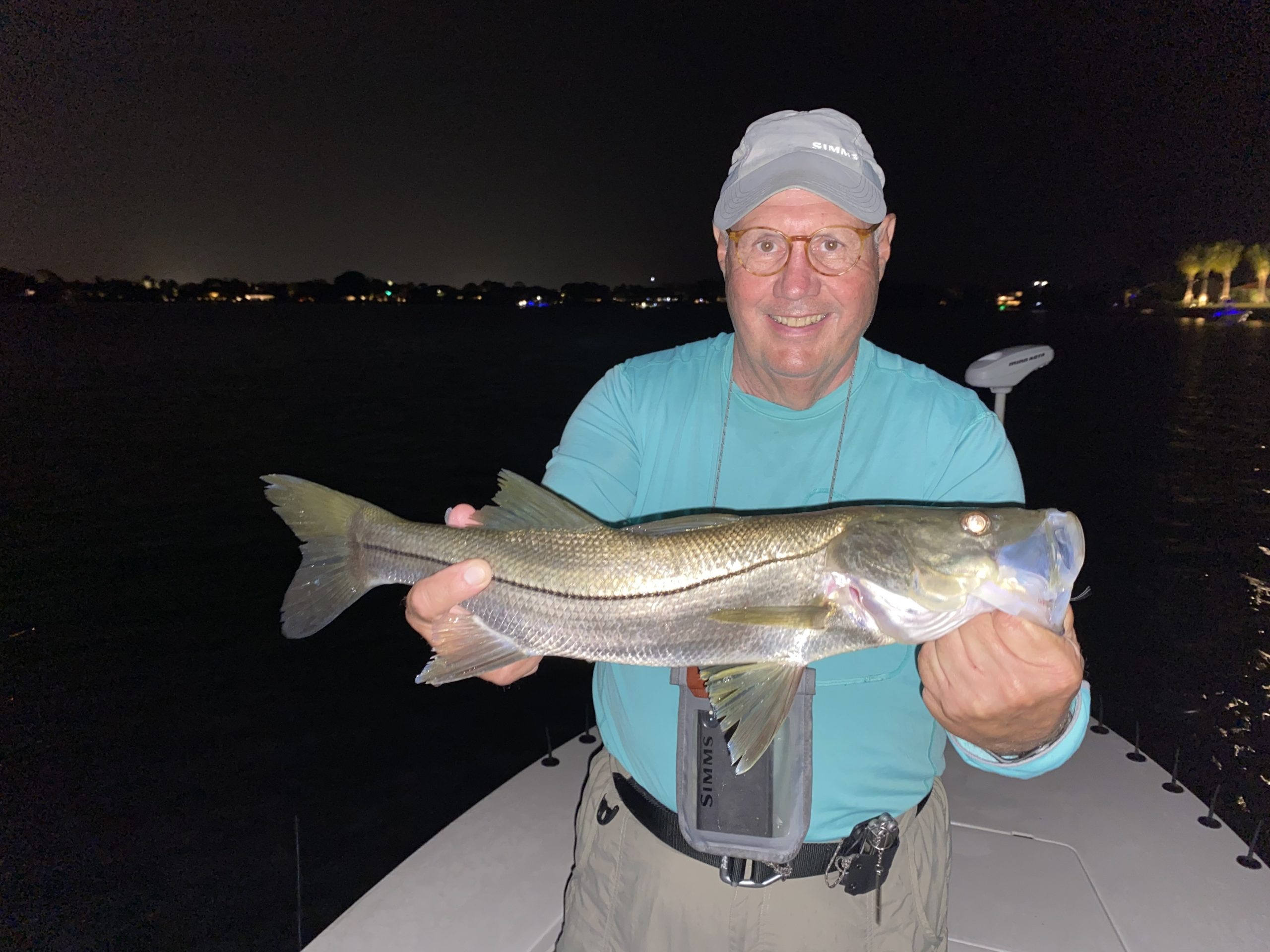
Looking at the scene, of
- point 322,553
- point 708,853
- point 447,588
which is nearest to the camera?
point 708,853

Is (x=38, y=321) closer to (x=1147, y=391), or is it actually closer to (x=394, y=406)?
(x=394, y=406)

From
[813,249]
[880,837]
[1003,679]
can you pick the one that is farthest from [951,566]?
[813,249]

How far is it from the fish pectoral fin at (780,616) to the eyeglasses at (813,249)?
54.2 inches

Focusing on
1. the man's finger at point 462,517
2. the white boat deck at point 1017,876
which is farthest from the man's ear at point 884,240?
the white boat deck at point 1017,876

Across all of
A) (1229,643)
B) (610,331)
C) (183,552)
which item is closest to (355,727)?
(183,552)

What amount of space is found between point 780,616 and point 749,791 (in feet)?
2.06

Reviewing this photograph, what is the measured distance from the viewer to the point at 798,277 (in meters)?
2.89

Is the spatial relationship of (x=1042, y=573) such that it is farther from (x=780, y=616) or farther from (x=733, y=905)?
(x=733, y=905)

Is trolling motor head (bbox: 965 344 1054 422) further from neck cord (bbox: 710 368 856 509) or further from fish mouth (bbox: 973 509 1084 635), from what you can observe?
fish mouth (bbox: 973 509 1084 635)

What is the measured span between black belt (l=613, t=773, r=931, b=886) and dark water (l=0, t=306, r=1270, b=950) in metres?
6.29

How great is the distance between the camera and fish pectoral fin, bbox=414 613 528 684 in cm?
279

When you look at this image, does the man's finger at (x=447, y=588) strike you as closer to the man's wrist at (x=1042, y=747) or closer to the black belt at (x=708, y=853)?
the black belt at (x=708, y=853)

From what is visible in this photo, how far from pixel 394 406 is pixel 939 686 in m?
37.4

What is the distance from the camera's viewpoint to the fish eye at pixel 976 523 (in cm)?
241
